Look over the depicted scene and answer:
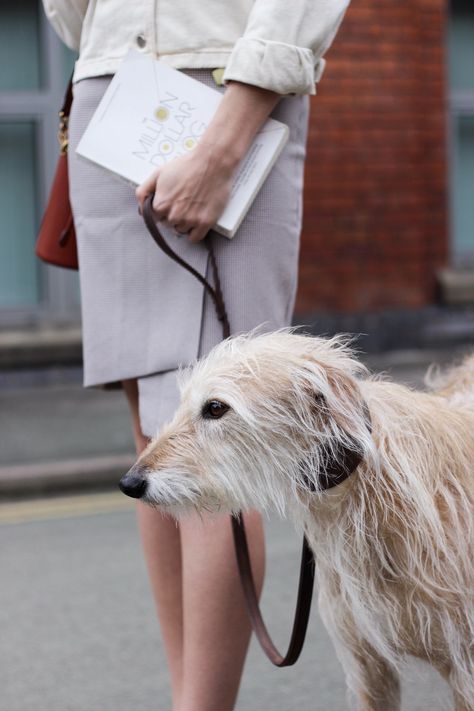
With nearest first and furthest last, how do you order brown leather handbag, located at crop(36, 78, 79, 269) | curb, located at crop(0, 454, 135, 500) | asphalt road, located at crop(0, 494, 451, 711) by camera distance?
brown leather handbag, located at crop(36, 78, 79, 269), asphalt road, located at crop(0, 494, 451, 711), curb, located at crop(0, 454, 135, 500)

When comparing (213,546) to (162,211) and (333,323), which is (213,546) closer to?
(162,211)

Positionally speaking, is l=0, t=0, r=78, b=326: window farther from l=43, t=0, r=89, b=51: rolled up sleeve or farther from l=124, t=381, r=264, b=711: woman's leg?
l=124, t=381, r=264, b=711: woman's leg

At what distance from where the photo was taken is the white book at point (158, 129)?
7.48ft

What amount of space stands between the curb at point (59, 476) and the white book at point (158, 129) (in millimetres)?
4061

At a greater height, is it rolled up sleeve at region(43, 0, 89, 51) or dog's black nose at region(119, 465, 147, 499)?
rolled up sleeve at region(43, 0, 89, 51)

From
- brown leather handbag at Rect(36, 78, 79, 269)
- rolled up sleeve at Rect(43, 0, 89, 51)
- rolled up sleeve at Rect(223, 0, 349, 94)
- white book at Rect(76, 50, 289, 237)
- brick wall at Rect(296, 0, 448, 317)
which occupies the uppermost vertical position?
rolled up sleeve at Rect(223, 0, 349, 94)

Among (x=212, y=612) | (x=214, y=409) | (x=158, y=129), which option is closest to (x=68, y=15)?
(x=158, y=129)

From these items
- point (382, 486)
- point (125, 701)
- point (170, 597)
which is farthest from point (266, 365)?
point (125, 701)

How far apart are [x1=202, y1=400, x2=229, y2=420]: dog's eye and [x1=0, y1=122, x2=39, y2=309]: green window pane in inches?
263

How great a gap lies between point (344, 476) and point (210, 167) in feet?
2.24

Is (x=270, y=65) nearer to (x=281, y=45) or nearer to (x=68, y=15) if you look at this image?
(x=281, y=45)

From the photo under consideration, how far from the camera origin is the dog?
1.87 m

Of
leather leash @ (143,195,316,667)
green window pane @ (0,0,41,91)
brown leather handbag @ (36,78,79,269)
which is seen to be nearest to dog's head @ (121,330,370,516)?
leather leash @ (143,195,316,667)

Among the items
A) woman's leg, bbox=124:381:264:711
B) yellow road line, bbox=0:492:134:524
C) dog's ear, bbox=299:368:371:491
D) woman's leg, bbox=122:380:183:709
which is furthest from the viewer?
yellow road line, bbox=0:492:134:524
